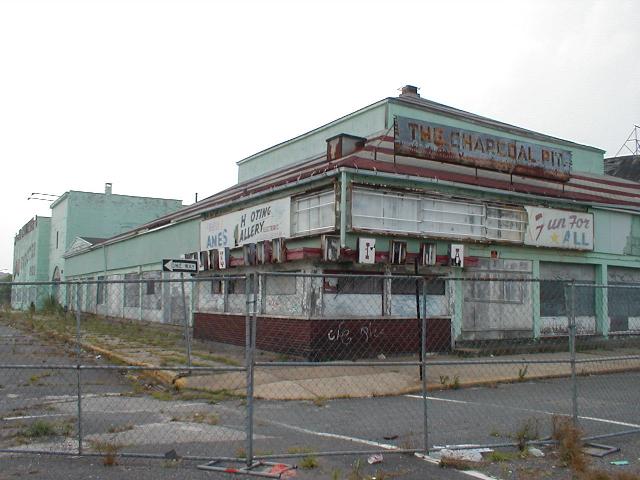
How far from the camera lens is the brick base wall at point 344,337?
14648mm

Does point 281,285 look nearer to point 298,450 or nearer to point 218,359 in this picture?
point 218,359

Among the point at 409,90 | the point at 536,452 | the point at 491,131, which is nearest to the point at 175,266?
the point at 536,452

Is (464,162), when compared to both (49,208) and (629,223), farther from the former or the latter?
(49,208)

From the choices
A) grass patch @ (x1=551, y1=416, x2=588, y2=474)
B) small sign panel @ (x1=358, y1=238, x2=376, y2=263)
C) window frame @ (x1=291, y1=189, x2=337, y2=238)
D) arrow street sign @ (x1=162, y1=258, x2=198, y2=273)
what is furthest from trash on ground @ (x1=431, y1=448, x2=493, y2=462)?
arrow street sign @ (x1=162, y1=258, x2=198, y2=273)

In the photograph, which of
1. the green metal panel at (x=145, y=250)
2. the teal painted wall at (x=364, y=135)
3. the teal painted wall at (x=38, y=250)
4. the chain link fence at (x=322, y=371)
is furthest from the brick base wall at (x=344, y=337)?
the teal painted wall at (x=38, y=250)

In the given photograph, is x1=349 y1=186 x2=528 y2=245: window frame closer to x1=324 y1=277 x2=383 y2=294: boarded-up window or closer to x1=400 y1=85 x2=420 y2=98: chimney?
x1=324 y1=277 x2=383 y2=294: boarded-up window

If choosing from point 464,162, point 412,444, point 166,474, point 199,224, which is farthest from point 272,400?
point 199,224

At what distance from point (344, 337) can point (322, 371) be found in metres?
1.37

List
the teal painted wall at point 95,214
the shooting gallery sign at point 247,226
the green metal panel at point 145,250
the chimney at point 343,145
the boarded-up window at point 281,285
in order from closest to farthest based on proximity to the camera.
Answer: the boarded-up window at point 281,285, the chimney at point 343,145, the shooting gallery sign at point 247,226, the green metal panel at point 145,250, the teal painted wall at point 95,214

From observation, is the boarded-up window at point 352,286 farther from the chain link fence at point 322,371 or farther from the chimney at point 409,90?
the chimney at point 409,90

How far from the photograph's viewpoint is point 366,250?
14.9 m

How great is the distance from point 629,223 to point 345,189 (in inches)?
484

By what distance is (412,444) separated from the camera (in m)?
7.37

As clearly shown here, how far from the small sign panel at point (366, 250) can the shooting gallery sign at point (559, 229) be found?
599cm
